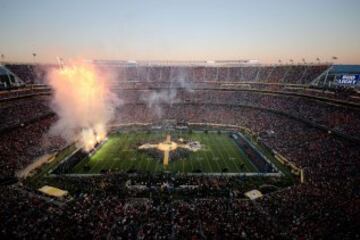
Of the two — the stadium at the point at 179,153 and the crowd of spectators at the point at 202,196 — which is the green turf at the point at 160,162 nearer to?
the stadium at the point at 179,153

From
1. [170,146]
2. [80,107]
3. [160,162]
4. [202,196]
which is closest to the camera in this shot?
[202,196]

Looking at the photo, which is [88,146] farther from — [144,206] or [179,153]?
[144,206]

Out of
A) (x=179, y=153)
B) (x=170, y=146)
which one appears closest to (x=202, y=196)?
(x=179, y=153)

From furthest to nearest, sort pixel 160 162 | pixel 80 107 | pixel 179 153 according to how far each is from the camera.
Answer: pixel 80 107
pixel 179 153
pixel 160 162

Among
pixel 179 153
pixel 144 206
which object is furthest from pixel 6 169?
pixel 179 153

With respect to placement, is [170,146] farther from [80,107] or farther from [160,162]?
[80,107]

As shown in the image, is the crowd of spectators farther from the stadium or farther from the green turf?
the green turf

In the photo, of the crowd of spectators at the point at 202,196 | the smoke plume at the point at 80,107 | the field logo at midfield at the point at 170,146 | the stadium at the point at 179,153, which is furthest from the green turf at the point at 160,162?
the smoke plume at the point at 80,107

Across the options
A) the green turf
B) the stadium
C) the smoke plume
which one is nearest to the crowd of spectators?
the stadium
